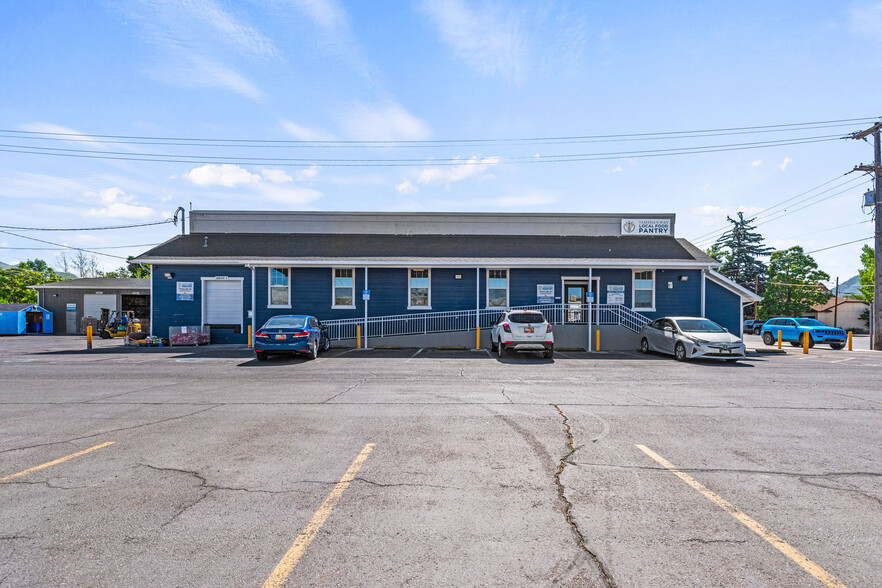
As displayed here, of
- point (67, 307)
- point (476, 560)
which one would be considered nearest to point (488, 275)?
point (476, 560)

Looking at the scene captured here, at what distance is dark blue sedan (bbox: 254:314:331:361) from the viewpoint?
15.7 metres

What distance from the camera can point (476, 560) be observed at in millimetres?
3270

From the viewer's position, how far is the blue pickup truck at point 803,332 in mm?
25797

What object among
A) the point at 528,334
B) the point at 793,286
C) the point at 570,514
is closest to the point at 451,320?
the point at 528,334

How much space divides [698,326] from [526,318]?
629 centimetres

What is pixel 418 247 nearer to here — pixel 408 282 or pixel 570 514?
pixel 408 282

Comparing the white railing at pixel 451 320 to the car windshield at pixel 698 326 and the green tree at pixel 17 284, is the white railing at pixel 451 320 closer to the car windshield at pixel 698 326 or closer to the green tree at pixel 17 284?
the car windshield at pixel 698 326

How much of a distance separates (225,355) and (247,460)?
1349 cm

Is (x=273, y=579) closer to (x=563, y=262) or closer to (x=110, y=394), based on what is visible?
(x=110, y=394)

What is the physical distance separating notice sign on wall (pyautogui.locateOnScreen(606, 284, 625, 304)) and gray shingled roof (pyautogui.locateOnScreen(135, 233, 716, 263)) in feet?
4.63

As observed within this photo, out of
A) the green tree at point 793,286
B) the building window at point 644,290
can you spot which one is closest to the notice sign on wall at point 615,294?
the building window at point 644,290

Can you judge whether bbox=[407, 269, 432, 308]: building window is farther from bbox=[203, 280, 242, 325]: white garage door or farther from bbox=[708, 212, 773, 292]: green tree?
bbox=[708, 212, 773, 292]: green tree

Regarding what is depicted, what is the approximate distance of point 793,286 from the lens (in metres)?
54.8

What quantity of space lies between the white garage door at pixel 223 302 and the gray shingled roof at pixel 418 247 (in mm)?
1356
